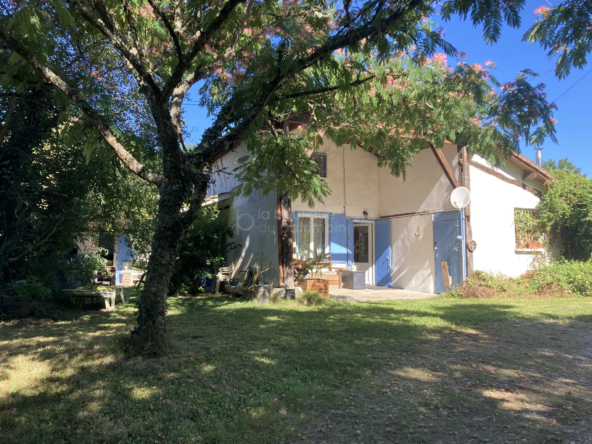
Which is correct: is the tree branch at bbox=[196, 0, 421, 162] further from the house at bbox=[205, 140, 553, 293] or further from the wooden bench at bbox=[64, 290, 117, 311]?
the house at bbox=[205, 140, 553, 293]

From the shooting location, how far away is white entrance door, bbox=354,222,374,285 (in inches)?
583

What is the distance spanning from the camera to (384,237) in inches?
563

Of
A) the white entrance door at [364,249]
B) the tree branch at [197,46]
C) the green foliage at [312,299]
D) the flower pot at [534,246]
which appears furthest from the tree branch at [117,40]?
the flower pot at [534,246]

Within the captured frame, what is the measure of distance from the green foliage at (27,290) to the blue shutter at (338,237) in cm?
832

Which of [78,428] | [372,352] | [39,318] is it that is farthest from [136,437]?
[39,318]

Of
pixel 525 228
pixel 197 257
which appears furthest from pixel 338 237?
pixel 525 228

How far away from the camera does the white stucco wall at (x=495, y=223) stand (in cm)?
1156

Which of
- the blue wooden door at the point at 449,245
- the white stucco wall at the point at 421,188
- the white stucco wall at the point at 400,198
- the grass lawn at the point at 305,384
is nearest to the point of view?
the grass lawn at the point at 305,384

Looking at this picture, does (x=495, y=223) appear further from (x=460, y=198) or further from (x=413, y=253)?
(x=413, y=253)

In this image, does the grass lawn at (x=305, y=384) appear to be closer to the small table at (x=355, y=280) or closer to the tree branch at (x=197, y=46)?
the tree branch at (x=197, y=46)

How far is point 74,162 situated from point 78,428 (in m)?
6.71

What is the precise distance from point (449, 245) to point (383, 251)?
291 cm

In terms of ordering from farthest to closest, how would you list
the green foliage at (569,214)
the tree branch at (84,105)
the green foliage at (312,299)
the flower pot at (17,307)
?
1. the green foliage at (569,214)
2. the green foliage at (312,299)
3. the flower pot at (17,307)
4. the tree branch at (84,105)

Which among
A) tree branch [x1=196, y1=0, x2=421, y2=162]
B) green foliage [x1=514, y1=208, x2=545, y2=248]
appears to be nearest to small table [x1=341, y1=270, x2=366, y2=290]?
green foliage [x1=514, y1=208, x2=545, y2=248]
